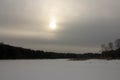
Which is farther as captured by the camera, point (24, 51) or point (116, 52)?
point (24, 51)

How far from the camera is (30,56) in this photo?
367 ft

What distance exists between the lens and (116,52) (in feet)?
292

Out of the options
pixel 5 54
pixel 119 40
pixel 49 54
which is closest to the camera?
pixel 5 54

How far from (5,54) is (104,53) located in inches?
1354
